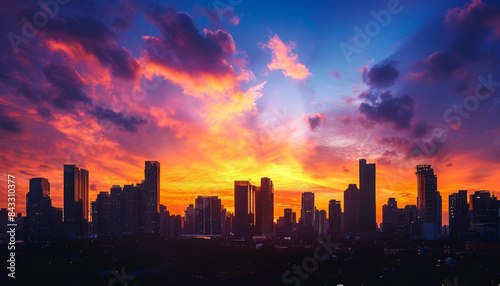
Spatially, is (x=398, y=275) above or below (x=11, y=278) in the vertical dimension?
below

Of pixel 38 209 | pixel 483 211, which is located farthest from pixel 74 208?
pixel 483 211

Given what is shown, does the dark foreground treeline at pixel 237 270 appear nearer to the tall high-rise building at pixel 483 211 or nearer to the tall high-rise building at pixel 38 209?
the tall high-rise building at pixel 38 209

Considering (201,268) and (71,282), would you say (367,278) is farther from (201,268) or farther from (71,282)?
(71,282)

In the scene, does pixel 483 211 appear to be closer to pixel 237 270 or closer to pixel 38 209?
pixel 237 270

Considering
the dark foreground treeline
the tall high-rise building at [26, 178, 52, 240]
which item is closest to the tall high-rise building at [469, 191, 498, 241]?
the dark foreground treeline

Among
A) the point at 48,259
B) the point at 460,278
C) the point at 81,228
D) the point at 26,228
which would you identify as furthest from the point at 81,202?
the point at 460,278

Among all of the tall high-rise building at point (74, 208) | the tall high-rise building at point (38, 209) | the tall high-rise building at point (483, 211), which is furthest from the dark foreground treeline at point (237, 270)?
the tall high-rise building at point (74, 208)

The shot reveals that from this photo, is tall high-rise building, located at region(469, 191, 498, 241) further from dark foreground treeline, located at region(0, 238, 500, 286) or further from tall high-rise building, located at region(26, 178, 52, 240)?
tall high-rise building, located at region(26, 178, 52, 240)
